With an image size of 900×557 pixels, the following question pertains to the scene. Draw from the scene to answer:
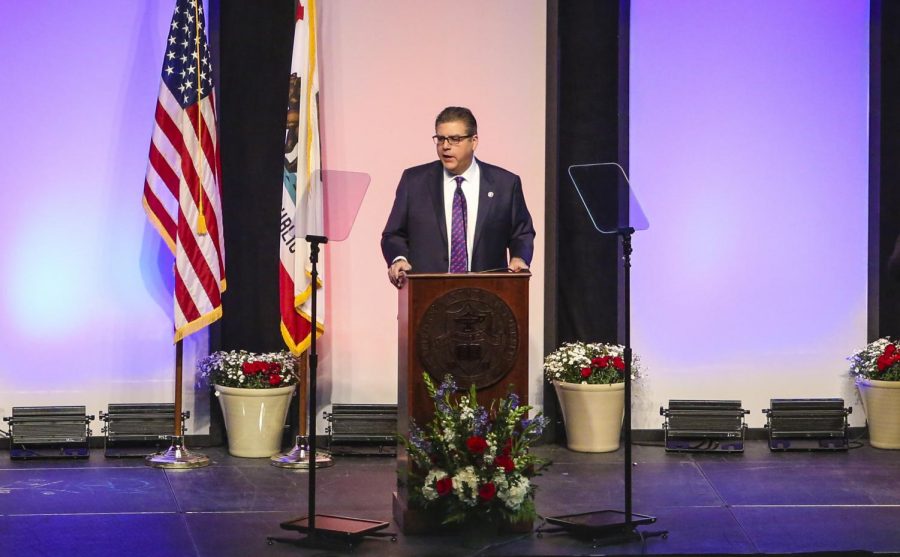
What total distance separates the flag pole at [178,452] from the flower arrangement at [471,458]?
2.08m

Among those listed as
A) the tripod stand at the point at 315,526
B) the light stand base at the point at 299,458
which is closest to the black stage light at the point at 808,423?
the light stand base at the point at 299,458

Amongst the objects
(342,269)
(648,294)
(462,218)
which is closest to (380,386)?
(342,269)

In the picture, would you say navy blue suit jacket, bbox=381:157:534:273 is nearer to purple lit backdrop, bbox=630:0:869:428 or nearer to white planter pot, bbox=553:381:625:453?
white planter pot, bbox=553:381:625:453

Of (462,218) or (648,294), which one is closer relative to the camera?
(462,218)

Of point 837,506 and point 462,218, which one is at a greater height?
point 462,218

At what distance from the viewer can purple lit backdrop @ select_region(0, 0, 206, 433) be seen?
24.0 feet

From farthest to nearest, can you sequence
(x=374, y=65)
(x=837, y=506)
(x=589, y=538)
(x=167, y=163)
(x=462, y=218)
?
(x=374, y=65) → (x=167, y=163) → (x=837, y=506) → (x=462, y=218) → (x=589, y=538)

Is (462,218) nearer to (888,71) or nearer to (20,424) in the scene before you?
(20,424)

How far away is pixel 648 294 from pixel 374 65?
2.18m

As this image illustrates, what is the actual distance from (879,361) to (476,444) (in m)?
3.52

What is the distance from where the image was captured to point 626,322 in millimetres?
5324

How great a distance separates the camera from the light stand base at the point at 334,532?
17.0 ft

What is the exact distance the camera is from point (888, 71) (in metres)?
7.97

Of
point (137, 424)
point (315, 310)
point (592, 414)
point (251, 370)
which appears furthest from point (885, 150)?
point (137, 424)
